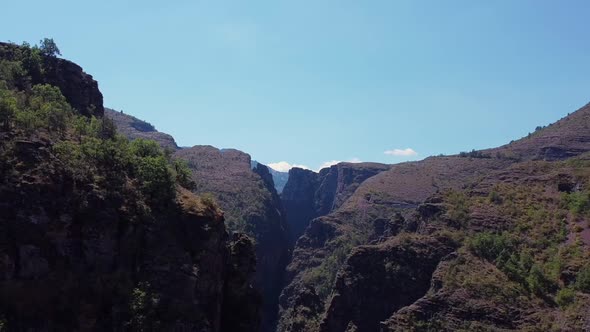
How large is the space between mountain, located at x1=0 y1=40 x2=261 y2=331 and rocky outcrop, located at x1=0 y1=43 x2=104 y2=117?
13.4m

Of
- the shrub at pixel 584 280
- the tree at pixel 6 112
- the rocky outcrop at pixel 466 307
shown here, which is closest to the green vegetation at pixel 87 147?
the tree at pixel 6 112

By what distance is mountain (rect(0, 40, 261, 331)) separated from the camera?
3969 centimetres

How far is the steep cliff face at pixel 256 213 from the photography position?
501 feet

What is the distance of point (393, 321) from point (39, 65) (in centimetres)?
5877

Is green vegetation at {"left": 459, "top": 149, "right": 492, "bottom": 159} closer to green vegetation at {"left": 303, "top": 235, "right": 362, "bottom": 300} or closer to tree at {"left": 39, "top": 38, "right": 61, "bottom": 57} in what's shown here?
green vegetation at {"left": 303, "top": 235, "right": 362, "bottom": 300}

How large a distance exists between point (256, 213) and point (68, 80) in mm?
96521

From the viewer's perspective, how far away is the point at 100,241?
1713 inches

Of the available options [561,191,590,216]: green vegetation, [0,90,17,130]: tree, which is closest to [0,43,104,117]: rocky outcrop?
[0,90,17,130]: tree

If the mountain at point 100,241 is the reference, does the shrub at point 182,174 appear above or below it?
above

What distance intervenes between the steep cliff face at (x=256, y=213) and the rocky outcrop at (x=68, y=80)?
2715 inches

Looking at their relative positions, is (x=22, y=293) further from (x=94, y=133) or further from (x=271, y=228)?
(x=271, y=228)

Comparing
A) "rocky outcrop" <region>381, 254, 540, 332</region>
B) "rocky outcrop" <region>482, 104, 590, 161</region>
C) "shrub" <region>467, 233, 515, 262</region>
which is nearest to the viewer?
"rocky outcrop" <region>381, 254, 540, 332</region>

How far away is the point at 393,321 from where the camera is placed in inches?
2857

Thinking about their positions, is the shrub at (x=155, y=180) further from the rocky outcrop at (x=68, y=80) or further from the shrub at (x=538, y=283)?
the shrub at (x=538, y=283)
